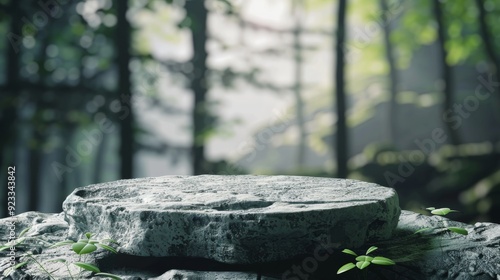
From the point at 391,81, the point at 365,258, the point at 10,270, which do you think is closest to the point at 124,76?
the point at 10,270

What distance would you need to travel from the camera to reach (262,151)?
1481cm

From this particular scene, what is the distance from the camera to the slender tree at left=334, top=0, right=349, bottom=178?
28.5ft

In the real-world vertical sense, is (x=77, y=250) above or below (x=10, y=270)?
above

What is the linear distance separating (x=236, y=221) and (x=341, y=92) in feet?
20.5

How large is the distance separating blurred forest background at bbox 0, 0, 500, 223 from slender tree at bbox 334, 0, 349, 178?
2 cm

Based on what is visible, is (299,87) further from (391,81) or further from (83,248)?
(83,248)

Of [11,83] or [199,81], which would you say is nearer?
[11,83]

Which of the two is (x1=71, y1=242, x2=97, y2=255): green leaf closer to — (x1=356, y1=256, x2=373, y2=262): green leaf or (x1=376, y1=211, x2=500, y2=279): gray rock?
(x1=356, y1=256, x2=373, y2=262): green leaf

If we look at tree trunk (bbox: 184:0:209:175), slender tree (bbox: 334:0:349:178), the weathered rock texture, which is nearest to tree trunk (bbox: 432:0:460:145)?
slender tree (bbox: 334:0:349:178)

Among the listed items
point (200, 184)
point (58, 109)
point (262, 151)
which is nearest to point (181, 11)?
point (58, 109)

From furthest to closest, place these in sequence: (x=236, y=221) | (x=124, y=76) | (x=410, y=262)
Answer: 1. (x=124, y=76)
2. (x=410, y=262)
3. (x=236, y=221)

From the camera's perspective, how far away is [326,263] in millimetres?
2865

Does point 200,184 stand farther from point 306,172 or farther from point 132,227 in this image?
point 306,172

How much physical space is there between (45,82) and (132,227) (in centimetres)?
702
